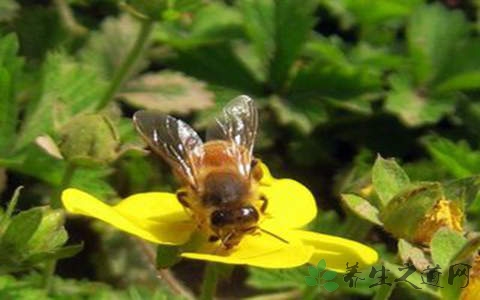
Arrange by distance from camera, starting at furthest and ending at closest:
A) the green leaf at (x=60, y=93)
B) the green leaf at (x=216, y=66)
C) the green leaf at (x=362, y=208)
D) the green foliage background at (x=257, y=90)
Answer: the green leaf at (x=216, y=66) → the green foliage background at (x=257, y=90) → the green leaf at (x=60, y=93) → the green leaf at (x=362, y=208)

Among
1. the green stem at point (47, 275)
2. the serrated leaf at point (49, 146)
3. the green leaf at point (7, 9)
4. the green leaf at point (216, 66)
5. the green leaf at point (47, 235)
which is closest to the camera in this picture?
the green leaf at point (47, 235)

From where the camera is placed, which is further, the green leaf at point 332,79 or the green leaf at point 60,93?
the green leaf at point 332,79

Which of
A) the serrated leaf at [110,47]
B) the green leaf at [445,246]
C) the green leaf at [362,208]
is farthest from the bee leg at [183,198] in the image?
the serrated leaf at [110,47]

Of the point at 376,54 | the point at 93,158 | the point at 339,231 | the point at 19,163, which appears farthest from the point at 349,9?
the point at 93,158

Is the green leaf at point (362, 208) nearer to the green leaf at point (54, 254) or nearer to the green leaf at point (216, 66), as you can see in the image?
the green leaf at point (54, 254)

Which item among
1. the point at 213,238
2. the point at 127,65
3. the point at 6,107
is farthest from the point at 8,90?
the point at 213,238

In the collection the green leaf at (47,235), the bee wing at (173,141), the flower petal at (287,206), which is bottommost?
the flower petal at (287,206)

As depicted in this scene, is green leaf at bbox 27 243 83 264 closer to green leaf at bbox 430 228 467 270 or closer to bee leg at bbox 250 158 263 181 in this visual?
bee leg at bbox 250 158 263 181
